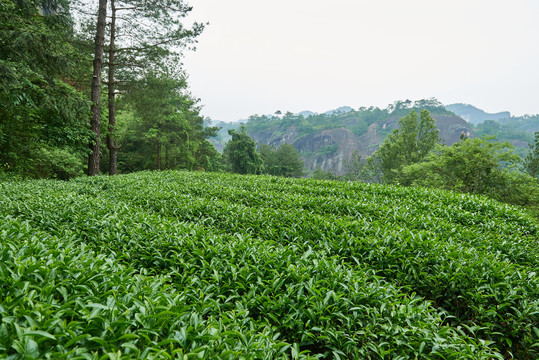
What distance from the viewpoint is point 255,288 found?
8.27ft

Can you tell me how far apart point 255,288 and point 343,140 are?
367 feet

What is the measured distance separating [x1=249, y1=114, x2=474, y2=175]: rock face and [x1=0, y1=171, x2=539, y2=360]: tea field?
94415 mm

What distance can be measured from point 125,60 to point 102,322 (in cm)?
1468

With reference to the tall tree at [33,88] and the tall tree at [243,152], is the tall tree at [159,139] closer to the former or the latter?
the tall tree at [243,152]

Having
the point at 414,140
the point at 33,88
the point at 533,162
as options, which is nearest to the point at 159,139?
the point at 33,88

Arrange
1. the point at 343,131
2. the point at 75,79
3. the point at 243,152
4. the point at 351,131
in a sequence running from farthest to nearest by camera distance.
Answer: the point at 351,131 < the point at 343,131 < the point at 243,152 < the point at 75,79

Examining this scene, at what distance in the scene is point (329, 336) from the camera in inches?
82.1

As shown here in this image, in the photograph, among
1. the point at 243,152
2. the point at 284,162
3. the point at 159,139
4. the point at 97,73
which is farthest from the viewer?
the point at 284,162

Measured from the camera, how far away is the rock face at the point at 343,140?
96.6 meters

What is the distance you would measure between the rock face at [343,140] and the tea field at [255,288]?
94.4 metres

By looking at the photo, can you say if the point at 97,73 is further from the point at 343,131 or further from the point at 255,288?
the point at 343,131

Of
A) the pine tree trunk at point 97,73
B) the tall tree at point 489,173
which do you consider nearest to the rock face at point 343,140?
the tall tree at point 489,173

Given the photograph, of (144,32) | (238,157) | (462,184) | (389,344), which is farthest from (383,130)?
(389,344)

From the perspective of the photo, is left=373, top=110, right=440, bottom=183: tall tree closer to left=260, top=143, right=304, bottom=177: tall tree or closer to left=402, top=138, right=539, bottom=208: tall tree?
left=402, top=138, right=539, bottom=208: tall tree
